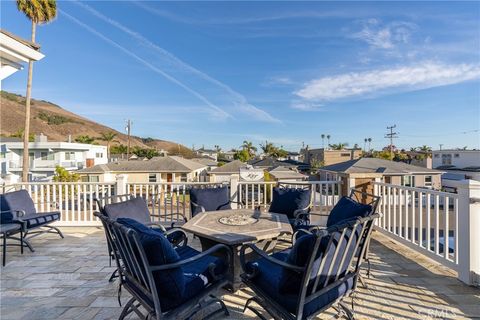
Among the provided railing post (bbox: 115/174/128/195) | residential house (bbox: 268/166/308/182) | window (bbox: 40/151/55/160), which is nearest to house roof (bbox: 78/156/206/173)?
residential house (bbox: 268/166/308/182)

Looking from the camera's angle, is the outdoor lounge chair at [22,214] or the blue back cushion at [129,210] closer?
the blue back cushion at [129,210]

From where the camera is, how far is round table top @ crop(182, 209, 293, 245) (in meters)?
2.39

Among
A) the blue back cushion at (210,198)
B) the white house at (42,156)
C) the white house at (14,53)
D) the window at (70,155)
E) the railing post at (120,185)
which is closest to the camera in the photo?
the white house at (14,53)

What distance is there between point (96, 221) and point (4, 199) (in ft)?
5.34

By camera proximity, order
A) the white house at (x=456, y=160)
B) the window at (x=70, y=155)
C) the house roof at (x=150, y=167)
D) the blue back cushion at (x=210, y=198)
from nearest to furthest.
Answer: the blue back cushion at (x=210, y=198) → the house roof at (x=150, y=167) → the white house at (x=456, y=160) → the window at (x=70, y=155)

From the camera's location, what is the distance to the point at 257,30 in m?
10.1

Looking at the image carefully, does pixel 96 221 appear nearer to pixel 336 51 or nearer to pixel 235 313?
pixel 235 313

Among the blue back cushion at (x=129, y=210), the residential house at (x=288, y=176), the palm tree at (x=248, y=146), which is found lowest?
the residential house at (x=288, y=176)

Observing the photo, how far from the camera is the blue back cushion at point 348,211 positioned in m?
2.46

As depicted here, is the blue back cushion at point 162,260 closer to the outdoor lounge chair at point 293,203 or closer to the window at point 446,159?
the outdoor lounge chair at point 293,203

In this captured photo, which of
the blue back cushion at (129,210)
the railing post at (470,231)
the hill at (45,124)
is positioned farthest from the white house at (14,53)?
the hill at (45,124)

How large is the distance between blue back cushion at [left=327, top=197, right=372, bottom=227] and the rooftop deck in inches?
29.1

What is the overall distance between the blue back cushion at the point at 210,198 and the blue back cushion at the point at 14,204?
281 centimetres

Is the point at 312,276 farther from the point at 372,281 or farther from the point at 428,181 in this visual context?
the point at 428,181
